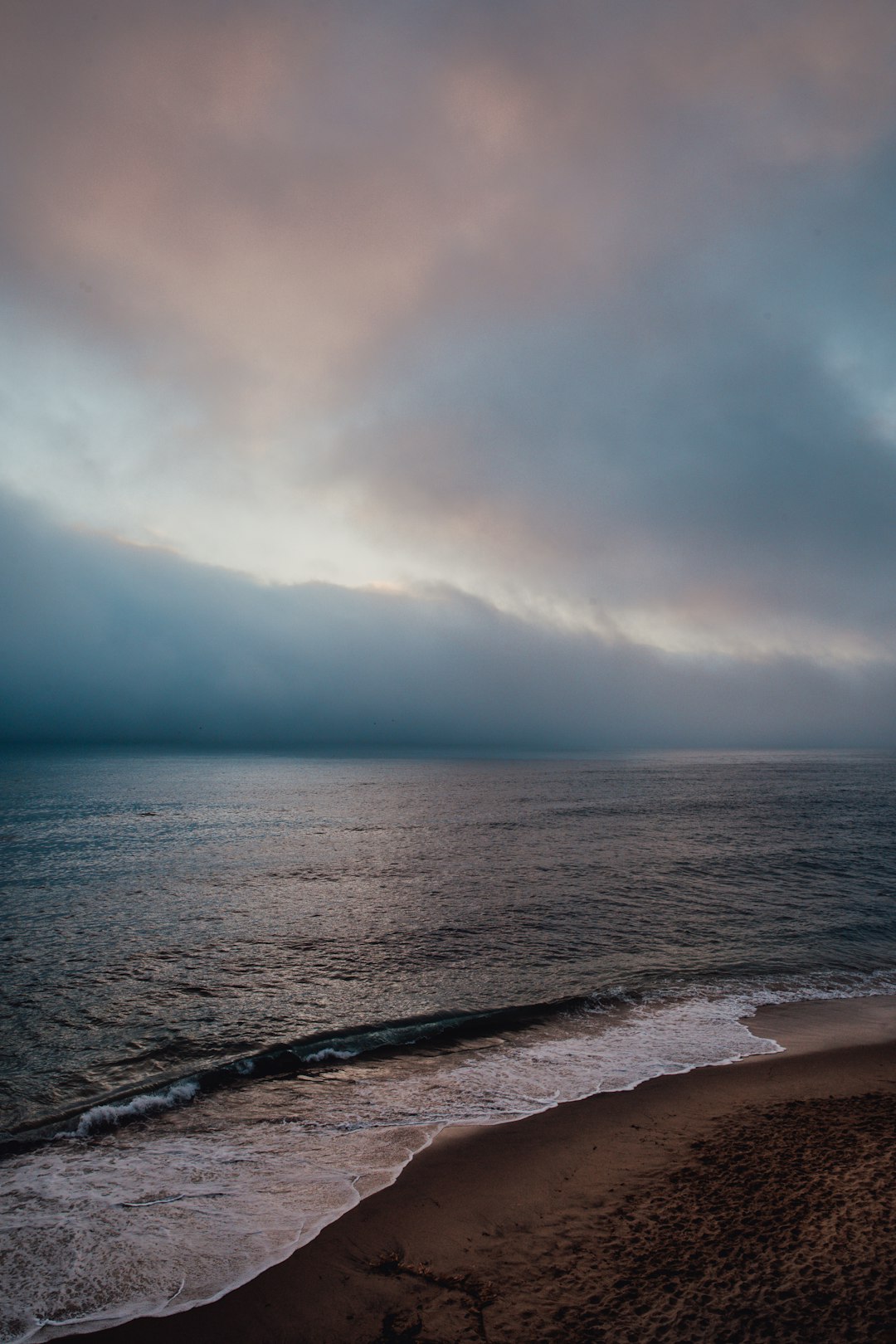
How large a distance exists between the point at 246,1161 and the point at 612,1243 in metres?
5.15

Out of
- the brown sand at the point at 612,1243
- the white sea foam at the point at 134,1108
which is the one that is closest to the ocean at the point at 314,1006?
the white sea foam at the point at 134,1108

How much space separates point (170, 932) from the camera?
22.9m

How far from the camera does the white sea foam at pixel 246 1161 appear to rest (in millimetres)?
6527

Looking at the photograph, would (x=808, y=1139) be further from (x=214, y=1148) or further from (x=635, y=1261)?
(x=214, y=1148)

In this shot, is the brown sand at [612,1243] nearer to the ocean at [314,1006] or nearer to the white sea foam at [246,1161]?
the white sea foam at [246,1161]

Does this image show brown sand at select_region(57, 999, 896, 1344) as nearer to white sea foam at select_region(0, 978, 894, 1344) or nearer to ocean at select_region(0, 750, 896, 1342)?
white sea foam at select_region(0, 978, 894, 1344)

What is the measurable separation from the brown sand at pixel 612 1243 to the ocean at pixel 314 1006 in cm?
66

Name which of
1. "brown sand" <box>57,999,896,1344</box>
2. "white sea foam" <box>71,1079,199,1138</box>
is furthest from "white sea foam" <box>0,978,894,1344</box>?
"brown sand" <box>57,999,896,1344</box>

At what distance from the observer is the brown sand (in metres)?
5.48

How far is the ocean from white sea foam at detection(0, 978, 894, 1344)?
4 centimetres

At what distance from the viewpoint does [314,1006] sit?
15.6 metres

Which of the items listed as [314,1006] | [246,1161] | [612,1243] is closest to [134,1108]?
[246,1161]

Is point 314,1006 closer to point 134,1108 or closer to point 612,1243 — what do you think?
point 134,1108

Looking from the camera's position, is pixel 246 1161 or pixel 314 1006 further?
pixel 314 1006
